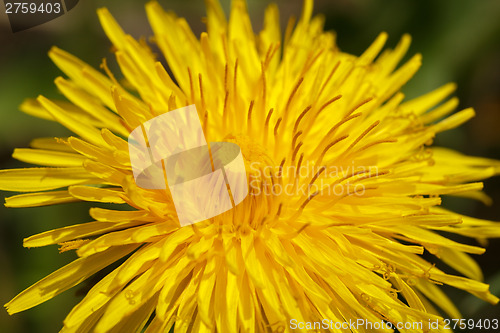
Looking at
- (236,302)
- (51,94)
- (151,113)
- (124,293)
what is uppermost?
(51,94)

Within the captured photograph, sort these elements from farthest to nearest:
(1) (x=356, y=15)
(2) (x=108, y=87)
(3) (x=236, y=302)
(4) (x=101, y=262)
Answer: (1) (x=356, y=15)
(2) (x=108, y=87)
(4) (x=101, y=262)
(3) (x=236, y=302)

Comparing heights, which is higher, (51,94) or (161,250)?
(51,94)

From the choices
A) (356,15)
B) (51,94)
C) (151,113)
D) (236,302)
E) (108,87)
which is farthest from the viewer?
(356,15)

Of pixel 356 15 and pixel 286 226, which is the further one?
pixel 356 15

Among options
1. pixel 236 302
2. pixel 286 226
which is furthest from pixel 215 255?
pixel 286 226

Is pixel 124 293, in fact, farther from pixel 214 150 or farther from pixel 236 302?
pixel 214 150

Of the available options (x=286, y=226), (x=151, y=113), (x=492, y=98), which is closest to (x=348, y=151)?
(x=286, y=226)
